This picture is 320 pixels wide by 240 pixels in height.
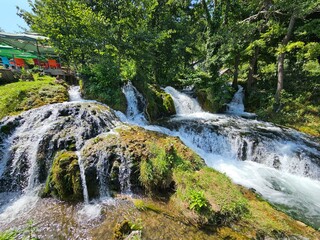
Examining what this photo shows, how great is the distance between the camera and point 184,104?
1355 centimetres

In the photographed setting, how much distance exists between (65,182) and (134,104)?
6040mm

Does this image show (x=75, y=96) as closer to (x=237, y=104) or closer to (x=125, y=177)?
(x=125, y=177)

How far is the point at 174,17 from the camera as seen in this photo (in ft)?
58.0

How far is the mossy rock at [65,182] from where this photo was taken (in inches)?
202

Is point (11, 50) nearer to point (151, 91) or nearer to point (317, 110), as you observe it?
point (151, 91)

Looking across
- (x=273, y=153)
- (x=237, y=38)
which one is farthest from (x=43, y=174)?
(x=237, y=38)

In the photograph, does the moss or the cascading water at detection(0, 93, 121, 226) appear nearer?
the moss

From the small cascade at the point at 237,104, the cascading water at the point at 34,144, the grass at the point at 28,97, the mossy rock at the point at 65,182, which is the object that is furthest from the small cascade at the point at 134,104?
the small cascade at the point at 237,104

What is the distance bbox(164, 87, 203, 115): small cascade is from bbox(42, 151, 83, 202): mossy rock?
8.77 meters

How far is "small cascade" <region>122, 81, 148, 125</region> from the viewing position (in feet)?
33.0

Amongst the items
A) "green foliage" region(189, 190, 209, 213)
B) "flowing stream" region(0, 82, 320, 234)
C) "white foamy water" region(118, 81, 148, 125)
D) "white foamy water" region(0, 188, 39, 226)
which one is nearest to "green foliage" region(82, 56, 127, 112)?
"white foamy water" region(118, 81, 148, 125)

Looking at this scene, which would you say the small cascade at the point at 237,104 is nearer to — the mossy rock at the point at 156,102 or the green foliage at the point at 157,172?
the mossy rock at the point at 156,102

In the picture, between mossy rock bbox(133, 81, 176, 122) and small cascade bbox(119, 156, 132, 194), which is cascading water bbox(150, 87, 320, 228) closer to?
mossy rock bbox(133, 81, 176, 122)

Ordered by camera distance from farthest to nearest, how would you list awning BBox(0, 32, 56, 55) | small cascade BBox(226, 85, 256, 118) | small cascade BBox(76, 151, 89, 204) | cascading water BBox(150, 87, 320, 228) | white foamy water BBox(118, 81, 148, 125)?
small cascade BBox(226, 85, 256, 118), awning BBox(0, 32, 56, 55), white foamy water BBox(118, 81, 148, 125), cascading water BBox(150, 87, 320, 228), small cascade BBox(76, 151, 89, 204)
